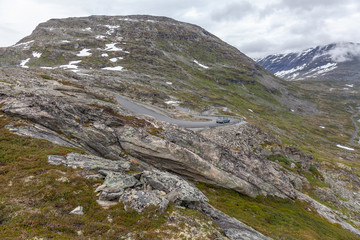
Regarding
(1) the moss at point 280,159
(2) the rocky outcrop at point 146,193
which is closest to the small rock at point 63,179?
(2) the rocky outcrop at point 146,193

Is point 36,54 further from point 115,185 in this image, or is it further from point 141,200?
point 141,200

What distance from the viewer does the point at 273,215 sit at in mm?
23594

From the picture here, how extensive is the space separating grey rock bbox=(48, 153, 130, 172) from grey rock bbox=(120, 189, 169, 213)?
4359 mm

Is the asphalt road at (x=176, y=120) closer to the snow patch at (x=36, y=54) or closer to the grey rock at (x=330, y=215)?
the grey rock at (x=330, y=215)

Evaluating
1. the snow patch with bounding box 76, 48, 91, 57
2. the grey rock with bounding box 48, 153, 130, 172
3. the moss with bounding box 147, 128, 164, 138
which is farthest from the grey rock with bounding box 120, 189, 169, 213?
the snow patch with bounding box 76, 48, 91, 57

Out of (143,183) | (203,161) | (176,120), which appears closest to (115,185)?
(143,183)

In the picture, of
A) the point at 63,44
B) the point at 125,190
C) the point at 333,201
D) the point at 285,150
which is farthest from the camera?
the point at 63,44

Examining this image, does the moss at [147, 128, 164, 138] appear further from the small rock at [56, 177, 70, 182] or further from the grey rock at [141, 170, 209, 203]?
the small rock at [56, 177, 70, 182]

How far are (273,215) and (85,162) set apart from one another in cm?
2384

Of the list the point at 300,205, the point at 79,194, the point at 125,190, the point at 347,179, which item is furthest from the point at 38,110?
the point at 347,179

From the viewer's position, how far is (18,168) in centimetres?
1376

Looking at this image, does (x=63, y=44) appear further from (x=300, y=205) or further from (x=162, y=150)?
(x=300, y=205)

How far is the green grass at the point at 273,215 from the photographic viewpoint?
20047 mm

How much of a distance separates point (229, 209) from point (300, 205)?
718 inches
